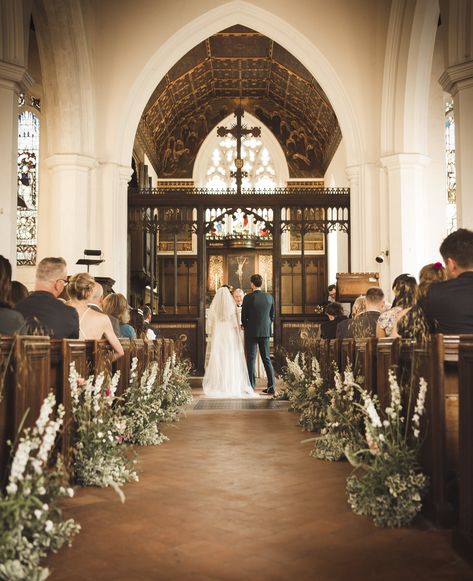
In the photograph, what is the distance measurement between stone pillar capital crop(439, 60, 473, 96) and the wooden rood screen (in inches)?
186

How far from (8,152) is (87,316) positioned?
3.91m

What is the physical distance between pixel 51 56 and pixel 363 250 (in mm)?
6008

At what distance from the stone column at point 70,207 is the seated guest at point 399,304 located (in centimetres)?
710

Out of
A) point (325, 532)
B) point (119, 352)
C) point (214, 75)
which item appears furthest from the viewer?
point (214, 75)

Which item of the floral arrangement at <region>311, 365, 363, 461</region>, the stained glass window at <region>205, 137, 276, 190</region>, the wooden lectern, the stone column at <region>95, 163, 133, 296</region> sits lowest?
the floral arrangement at <region>311, 365, 363, 461</region>

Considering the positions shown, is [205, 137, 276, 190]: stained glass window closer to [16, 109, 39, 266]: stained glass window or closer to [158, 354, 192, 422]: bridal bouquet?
[16, 109, 39, 266]: stained glass window

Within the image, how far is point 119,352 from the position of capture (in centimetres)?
515

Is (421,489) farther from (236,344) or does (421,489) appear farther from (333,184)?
(333,184)

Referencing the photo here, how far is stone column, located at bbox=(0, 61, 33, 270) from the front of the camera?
803 cm

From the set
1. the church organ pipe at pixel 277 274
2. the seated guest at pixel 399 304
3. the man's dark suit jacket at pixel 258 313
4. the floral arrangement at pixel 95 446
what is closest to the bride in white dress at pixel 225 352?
the man's dark suit jacket at pixel 258 313

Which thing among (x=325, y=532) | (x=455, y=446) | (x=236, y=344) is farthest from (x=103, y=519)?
(x=236, y=344)

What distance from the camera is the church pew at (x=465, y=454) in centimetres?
263

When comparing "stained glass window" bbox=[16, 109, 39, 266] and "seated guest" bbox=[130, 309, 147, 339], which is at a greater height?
"stained glass window" bbox=[16, 109, 39, 266]

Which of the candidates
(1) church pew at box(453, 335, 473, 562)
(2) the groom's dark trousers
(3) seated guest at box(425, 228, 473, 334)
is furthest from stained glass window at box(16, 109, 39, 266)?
(1) church pew at box(453, 335, 473, 562)
